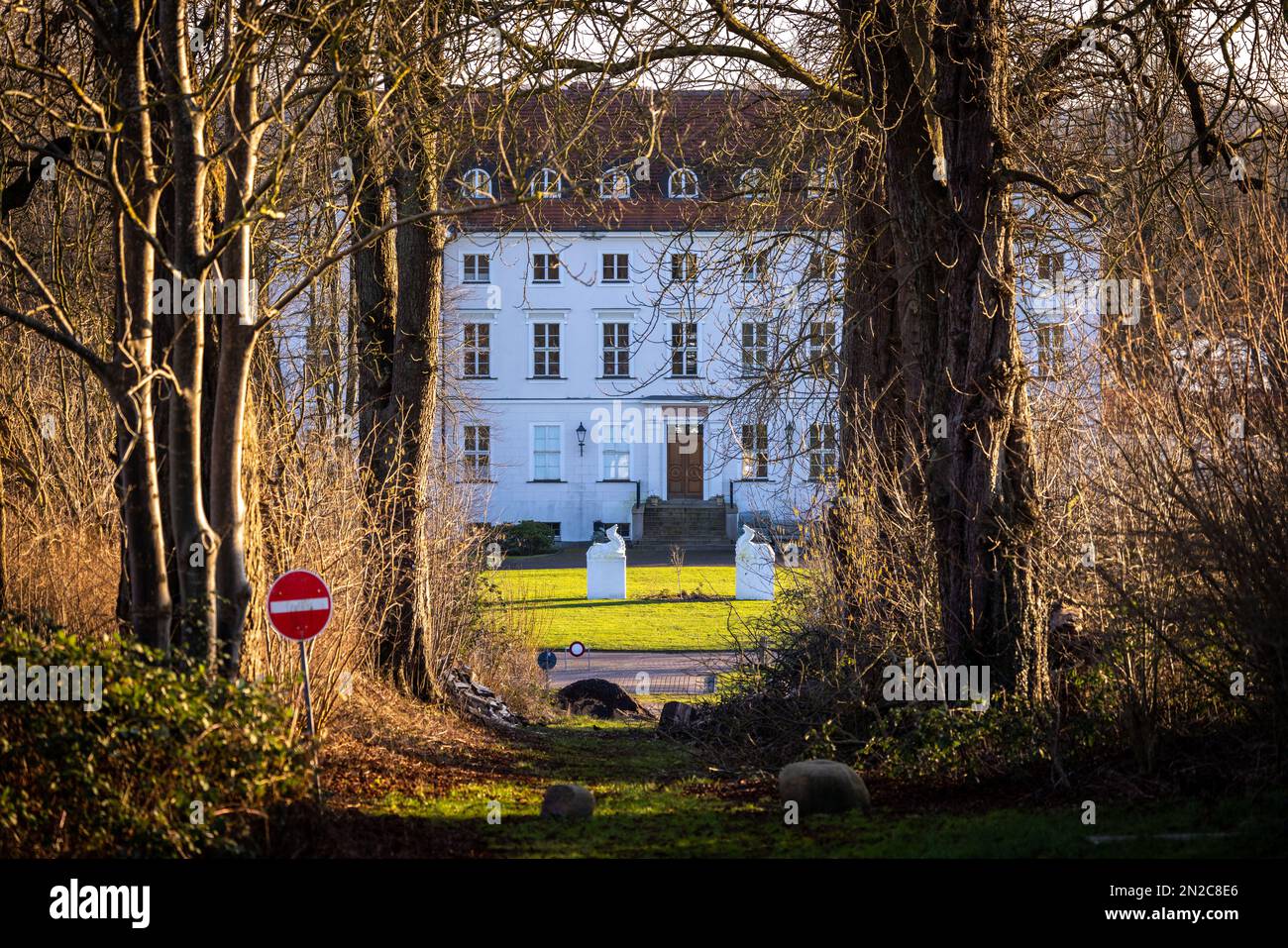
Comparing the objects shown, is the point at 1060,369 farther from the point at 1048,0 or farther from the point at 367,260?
the point at 367,260

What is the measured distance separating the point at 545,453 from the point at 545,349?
12.2 ft

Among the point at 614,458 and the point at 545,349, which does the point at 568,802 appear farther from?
the point at 545,349

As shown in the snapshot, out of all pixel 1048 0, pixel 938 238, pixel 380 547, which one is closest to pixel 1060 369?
pixel 938 238

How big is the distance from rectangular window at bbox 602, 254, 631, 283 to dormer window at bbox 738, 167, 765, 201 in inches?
1261

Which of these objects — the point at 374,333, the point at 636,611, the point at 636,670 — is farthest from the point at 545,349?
the point at 374,333

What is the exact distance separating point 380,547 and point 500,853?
19.9 ft

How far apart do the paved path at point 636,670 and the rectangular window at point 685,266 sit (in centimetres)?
881

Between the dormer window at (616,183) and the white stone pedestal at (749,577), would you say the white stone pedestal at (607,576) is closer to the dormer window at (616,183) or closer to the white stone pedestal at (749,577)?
the white stone pedestal at (749,577)

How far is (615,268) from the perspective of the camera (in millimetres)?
47406

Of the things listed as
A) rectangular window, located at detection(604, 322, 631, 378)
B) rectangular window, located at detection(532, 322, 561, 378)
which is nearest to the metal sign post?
rectangular window, located at detection(604, 322, 631, 378)

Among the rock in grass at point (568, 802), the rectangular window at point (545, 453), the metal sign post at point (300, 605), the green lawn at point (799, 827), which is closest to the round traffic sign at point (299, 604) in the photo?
the metal sign post at point (300, 605)

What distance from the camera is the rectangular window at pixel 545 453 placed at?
159ft

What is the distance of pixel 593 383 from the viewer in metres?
48.3

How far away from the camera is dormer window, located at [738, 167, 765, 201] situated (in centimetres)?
1409
